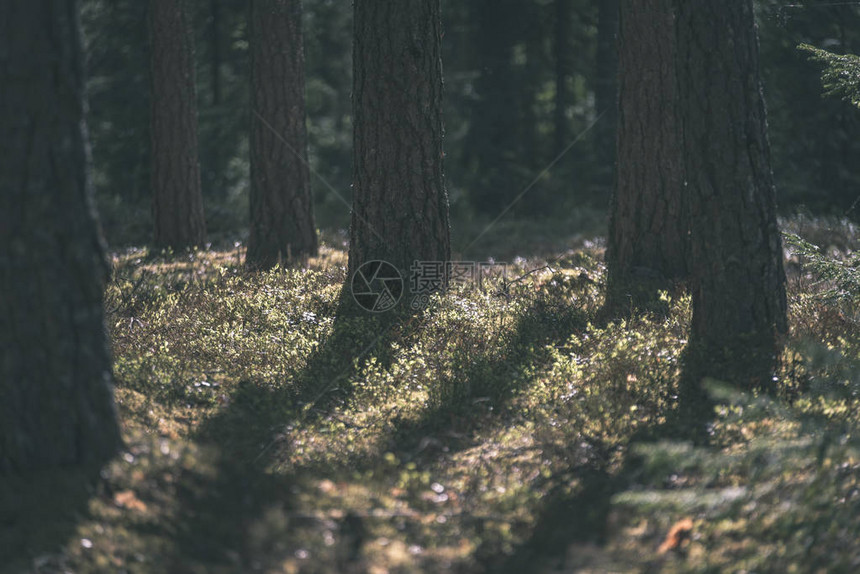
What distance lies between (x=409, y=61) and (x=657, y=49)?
3.17 metres

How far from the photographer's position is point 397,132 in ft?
28.3

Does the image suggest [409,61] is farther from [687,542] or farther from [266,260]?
[687,542]

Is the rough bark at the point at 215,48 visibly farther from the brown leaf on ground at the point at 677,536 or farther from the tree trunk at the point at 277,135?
the brown leaf on ground at the point at 677,536

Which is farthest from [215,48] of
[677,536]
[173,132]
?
[677,536]

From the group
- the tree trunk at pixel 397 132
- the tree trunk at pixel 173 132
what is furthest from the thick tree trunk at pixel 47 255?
the tree trunk at pixel 173 132

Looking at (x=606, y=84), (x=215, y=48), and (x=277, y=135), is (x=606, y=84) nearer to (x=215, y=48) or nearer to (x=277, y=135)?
(x=215, y=48)

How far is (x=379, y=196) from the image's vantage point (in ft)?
28.7

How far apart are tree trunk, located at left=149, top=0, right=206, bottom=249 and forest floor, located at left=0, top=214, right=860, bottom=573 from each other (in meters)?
5.16

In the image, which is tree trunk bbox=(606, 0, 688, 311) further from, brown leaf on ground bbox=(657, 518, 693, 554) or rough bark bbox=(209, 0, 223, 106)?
rough bark bbox=(209, 0, 223, 106)

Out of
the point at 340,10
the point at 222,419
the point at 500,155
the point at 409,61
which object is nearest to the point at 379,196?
the point at 409,61

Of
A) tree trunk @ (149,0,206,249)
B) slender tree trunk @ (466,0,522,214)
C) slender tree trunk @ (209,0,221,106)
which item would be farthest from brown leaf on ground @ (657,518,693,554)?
slender tree trunk @ (209,0,221,106)

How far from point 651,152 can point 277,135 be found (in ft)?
20.1

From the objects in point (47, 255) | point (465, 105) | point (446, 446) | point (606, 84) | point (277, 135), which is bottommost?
point (446, 446)

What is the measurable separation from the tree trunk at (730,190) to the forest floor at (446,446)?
37 cm
